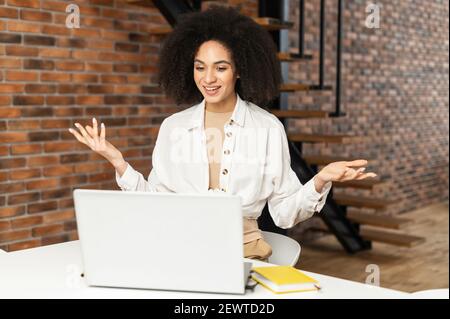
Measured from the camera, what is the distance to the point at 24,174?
299cm

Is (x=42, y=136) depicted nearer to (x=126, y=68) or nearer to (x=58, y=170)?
(x=58, y=170)

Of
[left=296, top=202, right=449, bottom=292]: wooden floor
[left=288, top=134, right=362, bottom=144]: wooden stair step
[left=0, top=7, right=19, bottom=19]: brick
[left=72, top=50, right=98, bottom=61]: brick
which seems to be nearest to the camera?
[left=0, top=7, right=19, bottom=19]: brick

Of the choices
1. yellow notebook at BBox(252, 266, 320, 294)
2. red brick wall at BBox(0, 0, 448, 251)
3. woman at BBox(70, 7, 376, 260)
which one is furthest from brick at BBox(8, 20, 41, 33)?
yellow notebook at BBox(252, 266, 320, 294)

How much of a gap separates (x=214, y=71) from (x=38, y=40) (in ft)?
4.56

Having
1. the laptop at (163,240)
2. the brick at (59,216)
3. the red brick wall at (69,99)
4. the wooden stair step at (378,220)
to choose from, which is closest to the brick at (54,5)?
the red brick wall at (69,99)

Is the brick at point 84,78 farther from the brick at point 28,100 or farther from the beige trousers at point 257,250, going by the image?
the beige trousers at point 257,250

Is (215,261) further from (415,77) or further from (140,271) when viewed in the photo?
(415,77)

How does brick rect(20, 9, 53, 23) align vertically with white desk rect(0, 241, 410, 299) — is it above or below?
above

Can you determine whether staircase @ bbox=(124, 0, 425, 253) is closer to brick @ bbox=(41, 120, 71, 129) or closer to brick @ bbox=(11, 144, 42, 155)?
brick @ bbox=(41, 120, 71, 129)

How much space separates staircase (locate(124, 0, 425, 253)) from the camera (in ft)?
10.5

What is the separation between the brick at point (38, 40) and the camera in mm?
2961

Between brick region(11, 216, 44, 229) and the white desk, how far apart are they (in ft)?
4.97

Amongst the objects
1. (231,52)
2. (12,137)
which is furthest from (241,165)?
(12,137)
